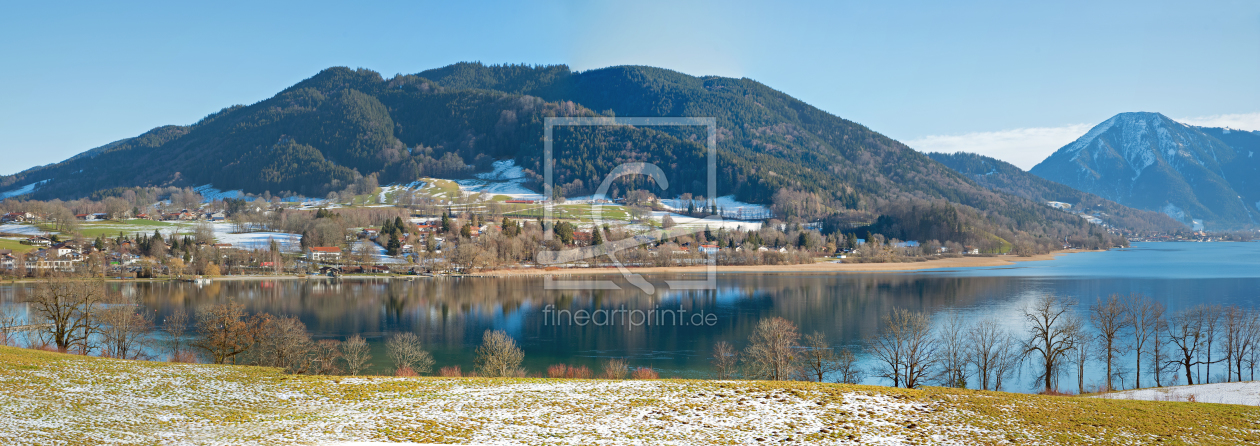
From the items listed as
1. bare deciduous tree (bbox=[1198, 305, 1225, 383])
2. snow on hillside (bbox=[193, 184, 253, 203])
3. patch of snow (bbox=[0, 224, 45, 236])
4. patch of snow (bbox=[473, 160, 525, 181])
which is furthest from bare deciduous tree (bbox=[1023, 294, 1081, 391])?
snow on hillside (bbox=[193, 184, 253, 203])

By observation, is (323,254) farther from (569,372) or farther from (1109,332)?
(1109,332)

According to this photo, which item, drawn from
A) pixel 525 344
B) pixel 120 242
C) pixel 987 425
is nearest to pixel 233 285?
pixel 120 242

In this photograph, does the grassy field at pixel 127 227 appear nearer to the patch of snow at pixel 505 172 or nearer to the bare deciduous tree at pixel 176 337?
the bare deciduous tree at pixel 176 337

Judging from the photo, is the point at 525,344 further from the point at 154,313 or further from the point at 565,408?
the point at 154,313

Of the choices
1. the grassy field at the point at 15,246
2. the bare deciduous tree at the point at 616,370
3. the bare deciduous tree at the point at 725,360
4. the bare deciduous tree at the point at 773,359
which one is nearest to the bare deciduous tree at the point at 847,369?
the bare deciduous tree at the point at 773,359

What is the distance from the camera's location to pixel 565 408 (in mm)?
12945

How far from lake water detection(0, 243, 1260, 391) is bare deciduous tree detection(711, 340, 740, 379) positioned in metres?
0.69

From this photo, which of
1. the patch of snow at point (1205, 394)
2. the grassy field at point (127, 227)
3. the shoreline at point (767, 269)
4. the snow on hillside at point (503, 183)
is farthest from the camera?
the snow on hillside at point (503, 183)

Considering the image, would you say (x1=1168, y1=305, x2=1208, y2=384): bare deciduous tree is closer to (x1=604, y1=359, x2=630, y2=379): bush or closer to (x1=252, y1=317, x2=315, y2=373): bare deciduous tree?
(x1=604, y1=359, x2=630, y2=379): bush

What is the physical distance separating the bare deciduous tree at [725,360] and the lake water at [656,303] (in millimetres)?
688

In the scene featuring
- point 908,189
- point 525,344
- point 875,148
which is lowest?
point 525,344

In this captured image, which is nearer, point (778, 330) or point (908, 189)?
point (778, 330)

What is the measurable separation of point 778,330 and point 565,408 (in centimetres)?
1507

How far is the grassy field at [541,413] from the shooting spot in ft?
35.3
